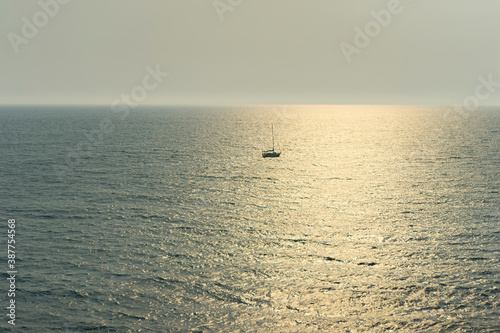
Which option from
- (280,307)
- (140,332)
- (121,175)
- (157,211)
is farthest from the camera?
(121,175)

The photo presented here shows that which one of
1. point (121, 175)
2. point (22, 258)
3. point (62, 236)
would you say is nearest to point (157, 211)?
point (62, 236)

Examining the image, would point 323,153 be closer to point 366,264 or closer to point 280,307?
point 366,264

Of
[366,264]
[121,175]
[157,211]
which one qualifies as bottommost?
[366,264]

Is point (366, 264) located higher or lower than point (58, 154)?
lower

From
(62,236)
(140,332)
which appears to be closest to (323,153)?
(62,236)

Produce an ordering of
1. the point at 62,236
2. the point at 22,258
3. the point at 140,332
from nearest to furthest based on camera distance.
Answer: the point at 140,332 < the point at 22,258 < the point at 62,236

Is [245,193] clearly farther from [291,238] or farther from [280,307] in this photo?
[280,307]

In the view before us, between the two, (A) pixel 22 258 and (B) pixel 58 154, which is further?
(B) pixel 58 154
